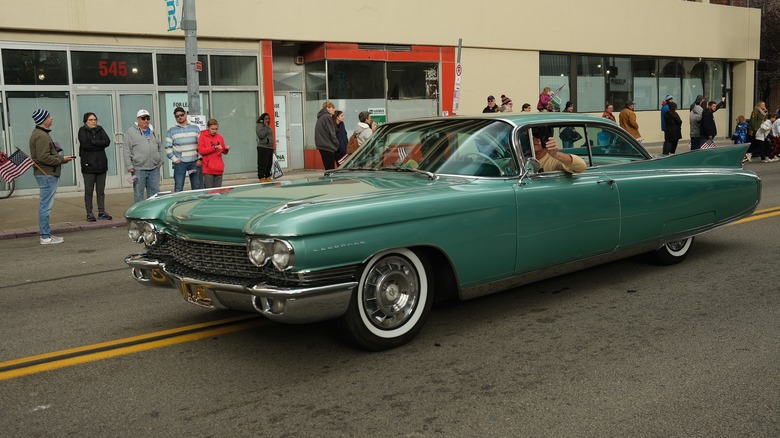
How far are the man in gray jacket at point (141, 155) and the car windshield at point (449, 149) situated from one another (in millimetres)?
7254

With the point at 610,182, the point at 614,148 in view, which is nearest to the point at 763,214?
the point at 614,148

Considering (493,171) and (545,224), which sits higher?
(493,171)

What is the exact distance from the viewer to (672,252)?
23.7 feet

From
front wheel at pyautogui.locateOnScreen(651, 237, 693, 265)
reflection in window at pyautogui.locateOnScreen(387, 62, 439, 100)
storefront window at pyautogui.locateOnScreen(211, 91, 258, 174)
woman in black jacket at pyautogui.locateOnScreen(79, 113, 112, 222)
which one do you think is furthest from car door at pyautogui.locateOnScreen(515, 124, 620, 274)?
reflection in window at pyautogui.locateOnScreen(387, 62, 439, 100)

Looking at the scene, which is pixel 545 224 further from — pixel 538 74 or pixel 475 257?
pixel 538 74

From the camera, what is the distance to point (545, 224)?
5523 millimetres

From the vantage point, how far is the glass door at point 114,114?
17406 millimetres

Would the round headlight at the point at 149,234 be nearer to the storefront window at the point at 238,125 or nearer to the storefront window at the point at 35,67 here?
the storefront window at the point at 35,67

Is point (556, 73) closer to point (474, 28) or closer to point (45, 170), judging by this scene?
point (474, 28)

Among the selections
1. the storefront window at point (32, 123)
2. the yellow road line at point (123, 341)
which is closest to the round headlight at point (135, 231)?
the yellow road line at point (123, 341)

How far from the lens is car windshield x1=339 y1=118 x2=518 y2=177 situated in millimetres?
5578

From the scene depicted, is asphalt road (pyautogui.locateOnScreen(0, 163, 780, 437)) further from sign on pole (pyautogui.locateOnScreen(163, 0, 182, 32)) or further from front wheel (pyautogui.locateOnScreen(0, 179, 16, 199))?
front wheel (pyautogui.locateOnScreen(0, 179, 16, 199))

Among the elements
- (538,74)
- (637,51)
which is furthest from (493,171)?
(637,51)

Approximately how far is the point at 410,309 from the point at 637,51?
27.2 m
